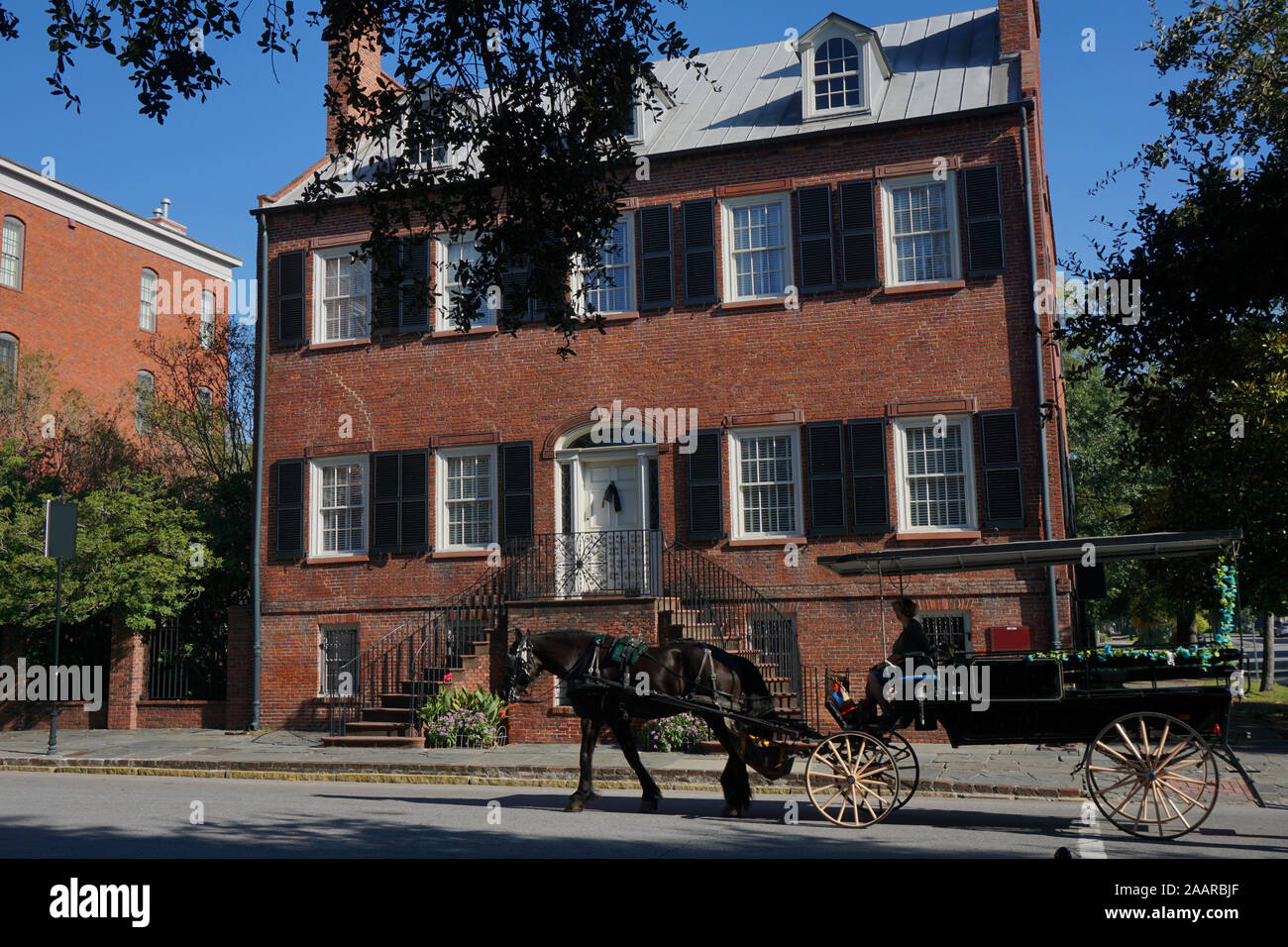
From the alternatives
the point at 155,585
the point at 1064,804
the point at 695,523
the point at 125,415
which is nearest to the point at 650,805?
the point at 1064,804

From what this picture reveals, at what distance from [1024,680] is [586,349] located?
12101 mm

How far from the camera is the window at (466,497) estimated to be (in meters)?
21.4

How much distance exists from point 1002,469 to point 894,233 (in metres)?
4.31

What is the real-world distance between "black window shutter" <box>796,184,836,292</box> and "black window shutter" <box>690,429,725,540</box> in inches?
117

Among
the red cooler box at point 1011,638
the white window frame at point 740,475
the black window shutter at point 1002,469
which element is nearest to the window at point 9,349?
the white window frame at point 740,475

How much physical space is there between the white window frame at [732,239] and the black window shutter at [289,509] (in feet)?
28.6

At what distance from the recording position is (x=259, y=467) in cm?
2261

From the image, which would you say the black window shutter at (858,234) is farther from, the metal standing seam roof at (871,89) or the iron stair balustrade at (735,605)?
the iron stair balustrade at (735,605)

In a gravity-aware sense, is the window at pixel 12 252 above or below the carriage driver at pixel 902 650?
above

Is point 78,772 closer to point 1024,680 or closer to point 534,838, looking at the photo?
point 534,838

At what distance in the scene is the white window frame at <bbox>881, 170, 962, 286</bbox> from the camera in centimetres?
1930

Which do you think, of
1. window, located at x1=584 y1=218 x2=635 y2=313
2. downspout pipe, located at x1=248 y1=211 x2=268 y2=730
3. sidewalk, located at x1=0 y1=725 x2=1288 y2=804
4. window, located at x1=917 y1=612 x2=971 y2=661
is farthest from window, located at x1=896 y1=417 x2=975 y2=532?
downspout pipe, located at x1=248 y1=211 x2=268 y2=730

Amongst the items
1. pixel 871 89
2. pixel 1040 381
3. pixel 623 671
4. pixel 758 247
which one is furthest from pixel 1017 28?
pixel 623 671

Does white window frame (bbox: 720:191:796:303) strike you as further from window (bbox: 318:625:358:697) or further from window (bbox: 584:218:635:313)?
window (bbox: 318:625:358:697)
